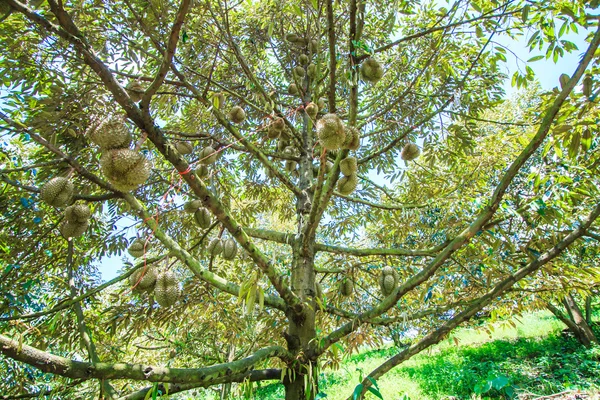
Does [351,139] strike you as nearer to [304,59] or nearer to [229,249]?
[229,249]

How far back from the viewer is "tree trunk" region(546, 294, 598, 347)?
27.9ft

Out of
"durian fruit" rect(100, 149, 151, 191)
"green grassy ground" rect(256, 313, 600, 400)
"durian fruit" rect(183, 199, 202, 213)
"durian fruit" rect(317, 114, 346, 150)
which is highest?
"durian fruit" rect(183, 199, 202, 213)

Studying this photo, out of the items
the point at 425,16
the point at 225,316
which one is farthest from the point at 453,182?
the point at 225,316

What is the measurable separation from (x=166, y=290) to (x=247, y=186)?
2675 mm

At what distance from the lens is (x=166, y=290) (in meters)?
2.26

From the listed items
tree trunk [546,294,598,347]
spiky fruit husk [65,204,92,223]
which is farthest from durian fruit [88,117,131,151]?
tree trunk [546,294,598,347]

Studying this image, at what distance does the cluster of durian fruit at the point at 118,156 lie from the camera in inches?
65.6

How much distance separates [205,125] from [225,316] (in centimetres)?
247

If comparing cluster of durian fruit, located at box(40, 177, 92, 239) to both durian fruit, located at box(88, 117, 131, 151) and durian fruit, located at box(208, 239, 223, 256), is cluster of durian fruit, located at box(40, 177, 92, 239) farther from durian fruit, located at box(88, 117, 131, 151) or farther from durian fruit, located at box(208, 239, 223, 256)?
durian fruit, located at box(208, 239, 223, 256)

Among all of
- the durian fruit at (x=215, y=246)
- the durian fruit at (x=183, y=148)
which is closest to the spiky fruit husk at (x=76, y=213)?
the durian fruit at (x=215, y=246)

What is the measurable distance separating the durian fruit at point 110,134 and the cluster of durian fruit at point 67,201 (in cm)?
51

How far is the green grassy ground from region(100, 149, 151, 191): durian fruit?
4845 mm

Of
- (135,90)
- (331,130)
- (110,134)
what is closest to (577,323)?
(331,130)

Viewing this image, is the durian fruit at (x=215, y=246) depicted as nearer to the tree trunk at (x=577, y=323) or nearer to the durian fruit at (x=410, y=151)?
the durian fruit at (x=410, y=151)
